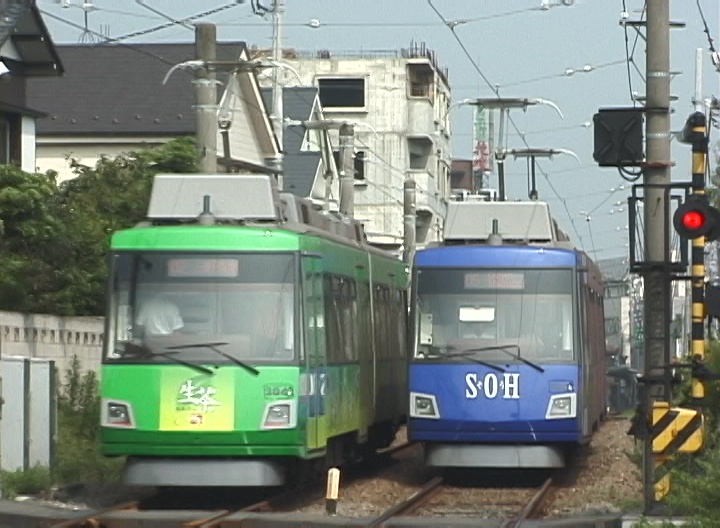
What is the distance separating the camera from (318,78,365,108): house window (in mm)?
83688

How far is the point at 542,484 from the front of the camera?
21.6 metres

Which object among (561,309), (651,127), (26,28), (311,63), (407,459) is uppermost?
(311,63)

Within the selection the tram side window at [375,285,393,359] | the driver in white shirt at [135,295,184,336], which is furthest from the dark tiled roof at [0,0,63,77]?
the driver in white shirt at [135,295,184,336]

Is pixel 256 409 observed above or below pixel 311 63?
below

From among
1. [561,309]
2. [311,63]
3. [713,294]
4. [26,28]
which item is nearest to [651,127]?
[713,294]

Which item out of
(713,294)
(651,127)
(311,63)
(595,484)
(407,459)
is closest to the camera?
(713,294)

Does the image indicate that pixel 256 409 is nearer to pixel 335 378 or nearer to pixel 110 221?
pixel 335 378

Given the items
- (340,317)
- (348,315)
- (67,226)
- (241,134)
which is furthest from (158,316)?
(241,134)

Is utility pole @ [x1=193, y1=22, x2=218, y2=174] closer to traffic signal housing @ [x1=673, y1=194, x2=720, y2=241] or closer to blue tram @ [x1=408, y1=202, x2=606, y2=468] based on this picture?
blue tram @ [x1=408, y1=202, x2=606, y2=468]

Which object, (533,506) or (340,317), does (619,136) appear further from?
(340,317)

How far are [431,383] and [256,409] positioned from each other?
3904mm

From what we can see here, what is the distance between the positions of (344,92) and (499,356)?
64.5m

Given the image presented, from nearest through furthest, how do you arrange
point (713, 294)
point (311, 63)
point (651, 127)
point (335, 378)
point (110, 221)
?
1. point (713, 294)
2. point (651, 127)
3. point (335, 378)
4. point (110, 221)
5. point (311, 63)

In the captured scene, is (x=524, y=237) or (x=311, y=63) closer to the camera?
(x=524, y=237)
